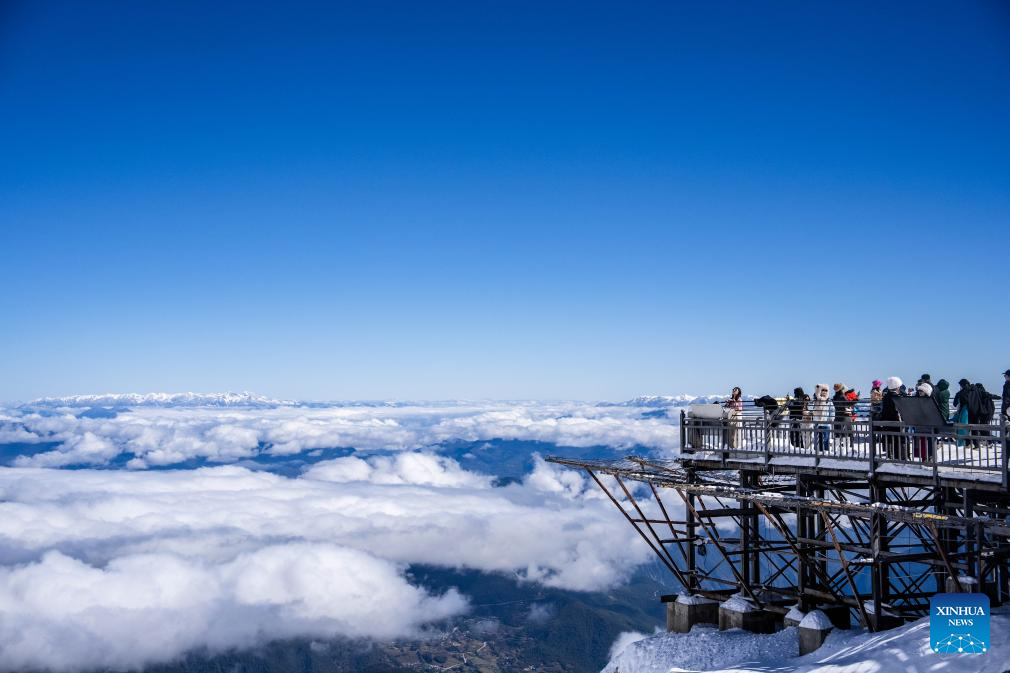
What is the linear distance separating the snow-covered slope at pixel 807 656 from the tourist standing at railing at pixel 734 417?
6.90 metres

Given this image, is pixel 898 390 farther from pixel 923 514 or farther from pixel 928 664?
pixel 928 664

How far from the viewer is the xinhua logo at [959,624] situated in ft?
59.3

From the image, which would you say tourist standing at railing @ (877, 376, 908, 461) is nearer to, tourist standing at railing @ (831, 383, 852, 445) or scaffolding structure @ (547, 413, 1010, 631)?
scaffolding structure @ (547, 413, 1010, 631)

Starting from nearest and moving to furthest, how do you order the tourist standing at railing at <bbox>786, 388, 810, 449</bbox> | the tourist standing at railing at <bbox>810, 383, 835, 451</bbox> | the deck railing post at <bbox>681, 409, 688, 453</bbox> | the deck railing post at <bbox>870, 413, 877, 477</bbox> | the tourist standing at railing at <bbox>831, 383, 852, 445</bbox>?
the deck railing post at <bbox>870, 413, 877, 477</bbox> < the tourist standing at railing at <bbox>831, 383, 852, 445</bbox> < the tourist standing at railing at <bbox>810, 383, 835, 451</bbox> < the tourist standing at railing at <bbox>786, 388, 810, 449</bbox> < the deck railing post at <bbox>681, 409, 688, 453</bbox>

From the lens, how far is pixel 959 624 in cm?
1845

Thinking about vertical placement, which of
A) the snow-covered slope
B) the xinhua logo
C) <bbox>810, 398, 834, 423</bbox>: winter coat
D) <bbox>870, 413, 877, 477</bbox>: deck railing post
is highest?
<bbox>810, 398, 834, 423</bbox>: winter coat

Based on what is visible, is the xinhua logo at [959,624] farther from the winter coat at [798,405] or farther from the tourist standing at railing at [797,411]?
the winter coat at [798,405]

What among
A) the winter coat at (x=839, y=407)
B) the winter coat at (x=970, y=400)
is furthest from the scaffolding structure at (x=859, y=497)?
the winter coat at (x=839, y=407)

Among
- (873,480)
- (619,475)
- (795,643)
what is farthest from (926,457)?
(619,475)

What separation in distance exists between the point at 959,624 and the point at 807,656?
6.15 m

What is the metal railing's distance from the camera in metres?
21.6

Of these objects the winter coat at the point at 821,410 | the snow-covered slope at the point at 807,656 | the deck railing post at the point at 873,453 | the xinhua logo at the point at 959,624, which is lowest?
the snow-covered slope at the point at 807,656

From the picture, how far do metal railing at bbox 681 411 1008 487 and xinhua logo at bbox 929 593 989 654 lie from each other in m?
3.63

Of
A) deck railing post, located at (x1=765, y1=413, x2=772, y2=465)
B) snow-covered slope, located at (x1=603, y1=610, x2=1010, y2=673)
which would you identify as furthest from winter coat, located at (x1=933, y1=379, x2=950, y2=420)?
snow-covered slope, located at (x1=603, y1=610, x2=1010, y2=673)
